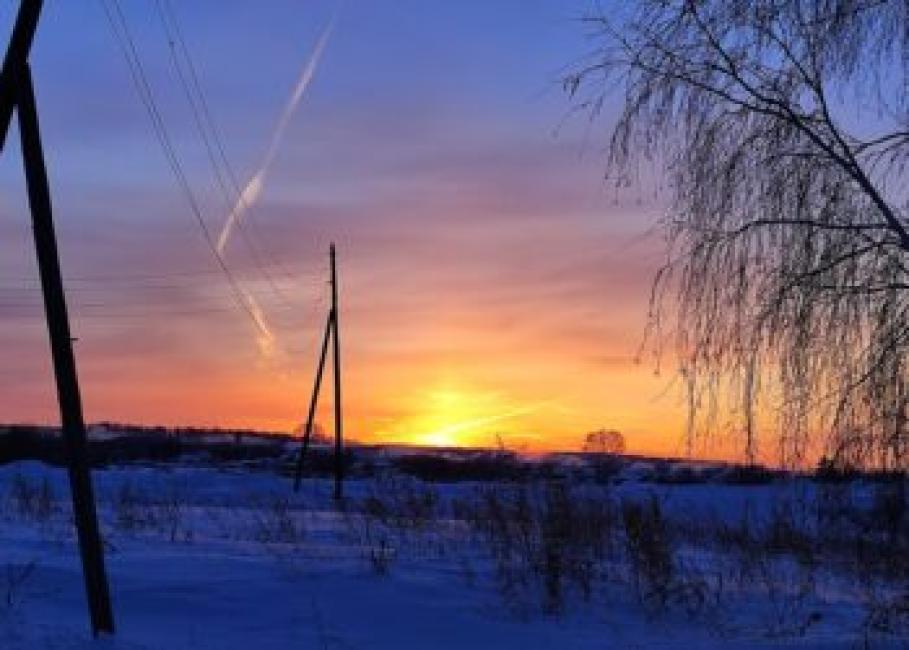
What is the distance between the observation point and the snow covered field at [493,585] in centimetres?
976

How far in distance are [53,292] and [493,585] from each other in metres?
5.11

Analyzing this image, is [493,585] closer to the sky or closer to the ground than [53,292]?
closer to the ground

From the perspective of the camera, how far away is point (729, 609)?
11.4 metres

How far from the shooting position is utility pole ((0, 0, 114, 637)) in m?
9.03

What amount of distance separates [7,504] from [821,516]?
18018 millimetres

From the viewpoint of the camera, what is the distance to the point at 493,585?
11.8 meters

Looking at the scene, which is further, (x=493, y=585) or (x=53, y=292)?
(x=493, y=585)

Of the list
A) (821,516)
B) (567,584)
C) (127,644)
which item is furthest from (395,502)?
(821,516)

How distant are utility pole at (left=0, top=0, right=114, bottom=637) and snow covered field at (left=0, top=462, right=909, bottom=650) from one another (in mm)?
469

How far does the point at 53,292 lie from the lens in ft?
30.3

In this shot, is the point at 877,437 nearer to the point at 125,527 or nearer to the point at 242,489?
the point at 125,527

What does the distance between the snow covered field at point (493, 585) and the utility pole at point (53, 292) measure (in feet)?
1.54

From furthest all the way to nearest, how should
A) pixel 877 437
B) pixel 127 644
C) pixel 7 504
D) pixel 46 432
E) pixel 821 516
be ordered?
pixel 46 432, pixel 7 504, pixel 127 644, pixel 821 516, pixel 877 437

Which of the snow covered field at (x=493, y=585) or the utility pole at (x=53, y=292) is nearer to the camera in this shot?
the utility pole at (x=53, y=292)
